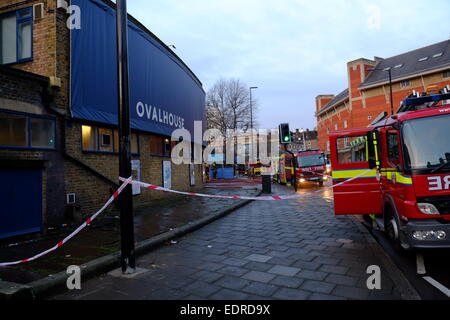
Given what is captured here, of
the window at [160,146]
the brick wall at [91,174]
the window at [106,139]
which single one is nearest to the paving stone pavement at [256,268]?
the brick wall at [91,174]

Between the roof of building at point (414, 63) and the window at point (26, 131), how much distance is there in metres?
39.3

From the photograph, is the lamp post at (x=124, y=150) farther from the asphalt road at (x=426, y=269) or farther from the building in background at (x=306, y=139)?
the building in background at (x=306, y=139)

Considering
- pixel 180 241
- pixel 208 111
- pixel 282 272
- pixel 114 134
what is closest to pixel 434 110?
pixel 282 272

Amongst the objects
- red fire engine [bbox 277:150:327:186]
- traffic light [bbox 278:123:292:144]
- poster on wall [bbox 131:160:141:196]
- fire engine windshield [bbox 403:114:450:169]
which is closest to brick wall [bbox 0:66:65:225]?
poster on wall [bbox 131:160:141:196]

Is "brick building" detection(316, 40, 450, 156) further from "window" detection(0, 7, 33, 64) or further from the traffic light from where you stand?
"window" detection(0, 7, 33, 64)

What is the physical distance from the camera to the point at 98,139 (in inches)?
363

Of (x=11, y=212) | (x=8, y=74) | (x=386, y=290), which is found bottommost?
(x=386, y=290)

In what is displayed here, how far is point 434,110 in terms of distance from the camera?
451 centimetres

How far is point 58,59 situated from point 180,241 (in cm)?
603

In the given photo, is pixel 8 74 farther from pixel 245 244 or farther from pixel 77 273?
pixel 245 244

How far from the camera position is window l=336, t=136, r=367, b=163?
6.51 meters

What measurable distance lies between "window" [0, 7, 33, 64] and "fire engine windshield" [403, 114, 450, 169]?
9.56 metres

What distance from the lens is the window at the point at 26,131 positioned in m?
6.33
